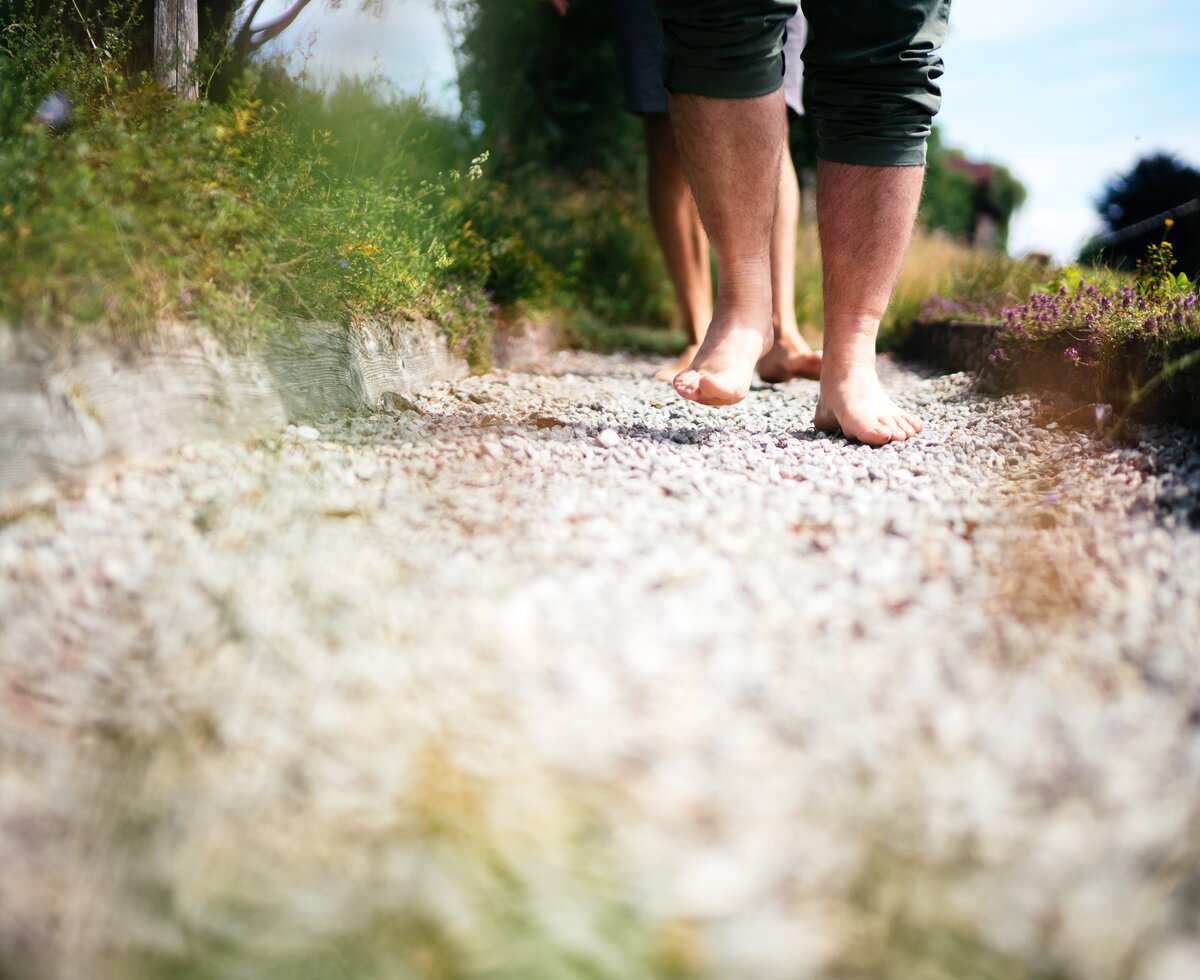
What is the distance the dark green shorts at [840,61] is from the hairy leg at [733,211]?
56 mm

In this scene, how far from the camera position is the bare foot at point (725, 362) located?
1.75m

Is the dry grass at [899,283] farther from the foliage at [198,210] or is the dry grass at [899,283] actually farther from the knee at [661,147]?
the foliage at [198,210]

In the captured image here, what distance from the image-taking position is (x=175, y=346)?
1393mm

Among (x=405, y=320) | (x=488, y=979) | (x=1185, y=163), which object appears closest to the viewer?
(x=488, y=979)

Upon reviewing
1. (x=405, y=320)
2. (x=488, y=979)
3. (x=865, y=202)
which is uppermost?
(x=865, y=202)

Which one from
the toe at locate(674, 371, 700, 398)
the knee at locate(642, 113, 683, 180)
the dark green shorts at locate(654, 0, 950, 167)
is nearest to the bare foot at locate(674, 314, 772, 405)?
the toe at locate(674, 371, 700, 398)

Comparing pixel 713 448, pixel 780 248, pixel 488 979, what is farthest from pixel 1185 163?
pixel 488 979

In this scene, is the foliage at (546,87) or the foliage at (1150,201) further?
the foliage at (1150,201)

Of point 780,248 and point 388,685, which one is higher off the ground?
point 780,248

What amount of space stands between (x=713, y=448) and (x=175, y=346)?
100 centimetres

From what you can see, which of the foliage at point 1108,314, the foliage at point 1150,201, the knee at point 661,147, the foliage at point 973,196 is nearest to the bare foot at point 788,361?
the foliage at point 1108,314

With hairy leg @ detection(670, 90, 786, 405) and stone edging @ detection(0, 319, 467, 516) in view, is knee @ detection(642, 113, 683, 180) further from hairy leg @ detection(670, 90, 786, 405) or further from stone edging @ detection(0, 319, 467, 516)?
stone edging @ detection(0, 319, 467, 516)

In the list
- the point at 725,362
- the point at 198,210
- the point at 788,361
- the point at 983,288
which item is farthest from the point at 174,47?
the point at 983,288

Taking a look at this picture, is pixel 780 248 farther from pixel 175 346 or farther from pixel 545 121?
pixel 545 121
